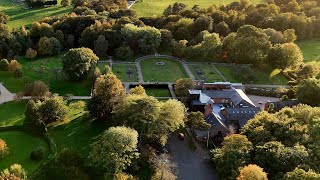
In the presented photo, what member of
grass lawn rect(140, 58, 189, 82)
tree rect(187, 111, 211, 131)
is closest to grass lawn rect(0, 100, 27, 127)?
grass lawn rect(140, 58, 189, 82)

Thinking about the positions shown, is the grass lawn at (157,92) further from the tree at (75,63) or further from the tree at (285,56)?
the tree at (285,56)

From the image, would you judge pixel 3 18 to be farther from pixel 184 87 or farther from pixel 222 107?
pixel 222 107

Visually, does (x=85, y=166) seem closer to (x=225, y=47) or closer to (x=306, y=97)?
(x=306, y=97)

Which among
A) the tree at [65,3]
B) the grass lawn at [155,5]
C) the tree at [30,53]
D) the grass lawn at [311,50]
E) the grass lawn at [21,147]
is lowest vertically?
the grass lawn at [311,50]

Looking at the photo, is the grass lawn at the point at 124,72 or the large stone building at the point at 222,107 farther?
the grass lawn at the point at 124,72

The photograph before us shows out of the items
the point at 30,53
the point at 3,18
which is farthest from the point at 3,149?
the point at 3,18

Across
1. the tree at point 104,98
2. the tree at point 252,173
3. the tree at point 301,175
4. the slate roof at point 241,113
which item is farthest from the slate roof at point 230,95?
the tree at point 301,175
